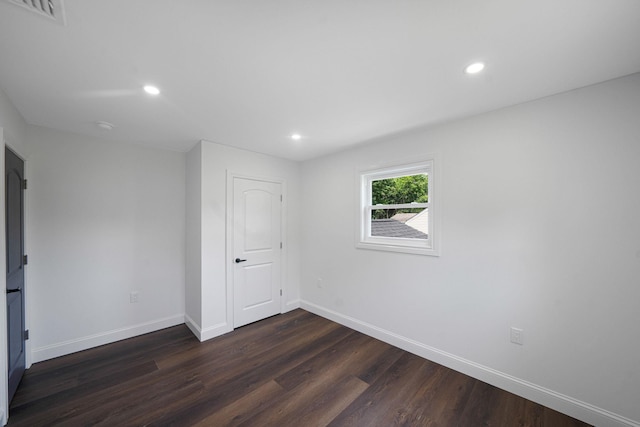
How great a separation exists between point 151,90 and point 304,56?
1206 millimetres

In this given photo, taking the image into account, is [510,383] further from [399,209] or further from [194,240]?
[194,240]

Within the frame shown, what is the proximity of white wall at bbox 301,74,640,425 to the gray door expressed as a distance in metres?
3.42

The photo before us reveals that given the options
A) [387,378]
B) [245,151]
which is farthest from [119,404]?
[245,151]

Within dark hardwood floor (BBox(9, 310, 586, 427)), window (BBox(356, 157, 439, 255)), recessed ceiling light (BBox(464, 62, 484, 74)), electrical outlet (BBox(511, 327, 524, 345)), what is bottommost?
dark hardwood floor (BBox(9, 310, 586, 427))

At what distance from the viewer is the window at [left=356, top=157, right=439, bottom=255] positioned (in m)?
2.56

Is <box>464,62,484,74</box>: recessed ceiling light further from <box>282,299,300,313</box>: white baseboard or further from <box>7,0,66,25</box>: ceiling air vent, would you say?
<box>282,299,300,313</box>: white baseboard

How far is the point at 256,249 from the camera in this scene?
11.2 feet

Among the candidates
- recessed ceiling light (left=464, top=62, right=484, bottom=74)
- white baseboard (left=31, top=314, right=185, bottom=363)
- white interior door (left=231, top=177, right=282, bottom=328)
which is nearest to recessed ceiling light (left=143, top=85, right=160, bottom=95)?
white interior door (left=231, top=177, right=282, bottom=328)

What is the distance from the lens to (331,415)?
70.4 inches

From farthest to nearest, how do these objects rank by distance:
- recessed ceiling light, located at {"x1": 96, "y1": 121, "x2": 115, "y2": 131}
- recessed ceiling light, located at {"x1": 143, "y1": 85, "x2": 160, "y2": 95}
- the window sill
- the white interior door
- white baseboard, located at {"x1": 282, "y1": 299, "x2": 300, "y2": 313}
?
1. white baseboard, located at {"x1": 282, "y1": 299, "x2": 300, "y2": 313}
2. the white interior door
3. the window sill
4. recessed ceiling light, located at {"x1": 96, "y1": 121, "x2": 115, "y2": 131}
5. recessed ceiling light, located at {"x1": 143, "y1": 85, "x2": 160, "y2": 95}

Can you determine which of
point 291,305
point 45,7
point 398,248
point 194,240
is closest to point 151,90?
point 45,7

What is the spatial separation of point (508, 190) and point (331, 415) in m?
2.30

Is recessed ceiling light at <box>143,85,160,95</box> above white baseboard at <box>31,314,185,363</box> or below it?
above

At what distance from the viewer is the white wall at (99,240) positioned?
96.6 inches
